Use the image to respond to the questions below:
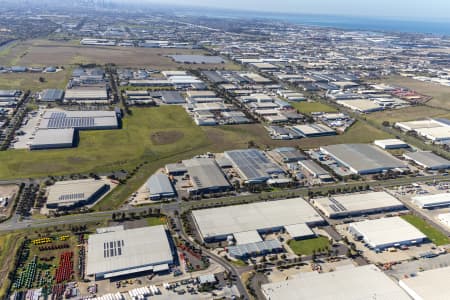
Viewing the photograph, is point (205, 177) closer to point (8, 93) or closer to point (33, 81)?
point (8, 93)

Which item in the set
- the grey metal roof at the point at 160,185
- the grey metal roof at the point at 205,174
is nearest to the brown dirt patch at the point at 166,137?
the grey metal roof at the point at 205,174

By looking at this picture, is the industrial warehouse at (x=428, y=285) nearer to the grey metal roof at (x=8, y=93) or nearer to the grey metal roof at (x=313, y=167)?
the grey metal roof at (x=313, y=167)

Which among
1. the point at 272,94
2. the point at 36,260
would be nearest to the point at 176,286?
the point at 36,260

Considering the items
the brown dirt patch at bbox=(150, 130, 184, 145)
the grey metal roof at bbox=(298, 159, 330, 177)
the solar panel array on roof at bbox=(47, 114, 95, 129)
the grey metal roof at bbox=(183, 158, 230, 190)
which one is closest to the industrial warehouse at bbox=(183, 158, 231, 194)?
the grey metal roof at bbox=(183, 158, 230, 190)

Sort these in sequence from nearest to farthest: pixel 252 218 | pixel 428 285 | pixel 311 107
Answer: pixel 428 285
pixel 252 218
pixel 311 107

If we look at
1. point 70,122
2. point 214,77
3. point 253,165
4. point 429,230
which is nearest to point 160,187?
point 253,165

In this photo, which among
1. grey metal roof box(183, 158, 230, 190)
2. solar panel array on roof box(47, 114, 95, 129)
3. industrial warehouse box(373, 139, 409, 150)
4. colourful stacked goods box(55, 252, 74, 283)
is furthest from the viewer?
industrial warehouse box(373, 139, 409, 150)

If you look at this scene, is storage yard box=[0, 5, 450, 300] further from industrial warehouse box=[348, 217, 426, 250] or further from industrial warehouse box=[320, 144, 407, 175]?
industrial warehouse box=[320, 144, 407, 175]
